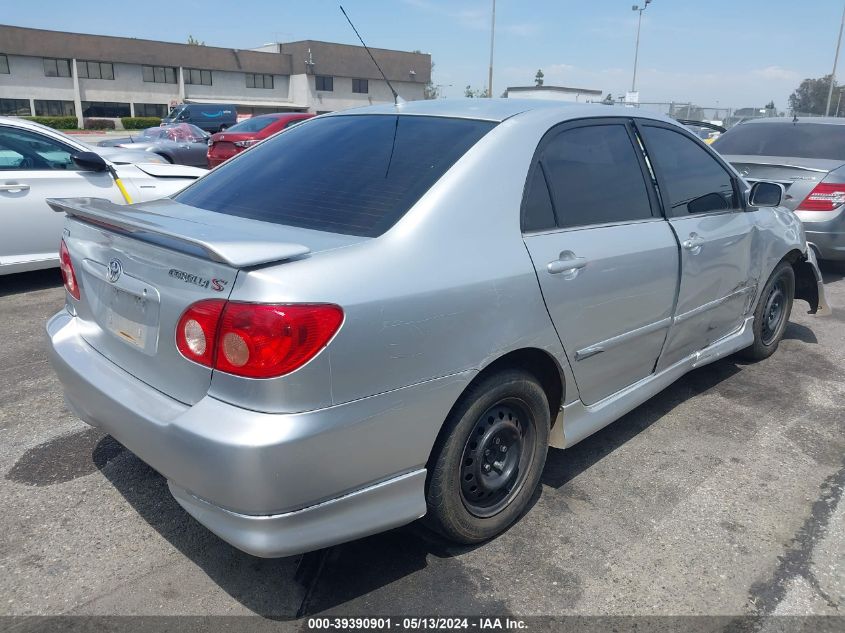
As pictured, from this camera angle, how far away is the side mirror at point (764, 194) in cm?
416

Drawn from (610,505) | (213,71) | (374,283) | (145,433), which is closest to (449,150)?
(374,283)

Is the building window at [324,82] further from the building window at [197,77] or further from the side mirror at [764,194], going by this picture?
the side mirror at [764,194]

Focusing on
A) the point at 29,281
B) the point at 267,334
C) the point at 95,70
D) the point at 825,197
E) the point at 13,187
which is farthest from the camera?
the point at 95,70

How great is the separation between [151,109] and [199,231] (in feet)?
183

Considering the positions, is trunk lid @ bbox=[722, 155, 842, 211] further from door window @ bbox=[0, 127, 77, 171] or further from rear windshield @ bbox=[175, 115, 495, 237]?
door window @ bbox=[0, 127, 77, 171]

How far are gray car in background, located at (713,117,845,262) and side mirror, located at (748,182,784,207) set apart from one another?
245 centimetres

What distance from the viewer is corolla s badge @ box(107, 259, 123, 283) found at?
2428mm

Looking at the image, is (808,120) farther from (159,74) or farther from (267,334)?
(159,74)

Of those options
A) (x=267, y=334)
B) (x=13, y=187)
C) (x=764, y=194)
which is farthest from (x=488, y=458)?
(x=13, y=187)

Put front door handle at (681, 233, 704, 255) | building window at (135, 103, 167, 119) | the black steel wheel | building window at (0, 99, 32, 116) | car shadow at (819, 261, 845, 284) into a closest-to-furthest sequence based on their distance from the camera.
Answer: the black steel wheel
front door handle at (681, 233, 704, 255)
car shadow at (819, 261, 845, 284)
building window at (0, 99, 32, 116)
building window at (135, 103, 167, 119)

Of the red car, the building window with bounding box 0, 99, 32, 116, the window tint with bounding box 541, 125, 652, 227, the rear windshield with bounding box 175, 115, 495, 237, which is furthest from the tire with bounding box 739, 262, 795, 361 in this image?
the building window with bounding box 0, 99, 32, 116

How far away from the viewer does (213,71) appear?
179ft

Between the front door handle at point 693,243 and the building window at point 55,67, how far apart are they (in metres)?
53.3

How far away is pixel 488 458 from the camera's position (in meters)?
A: 2.70
